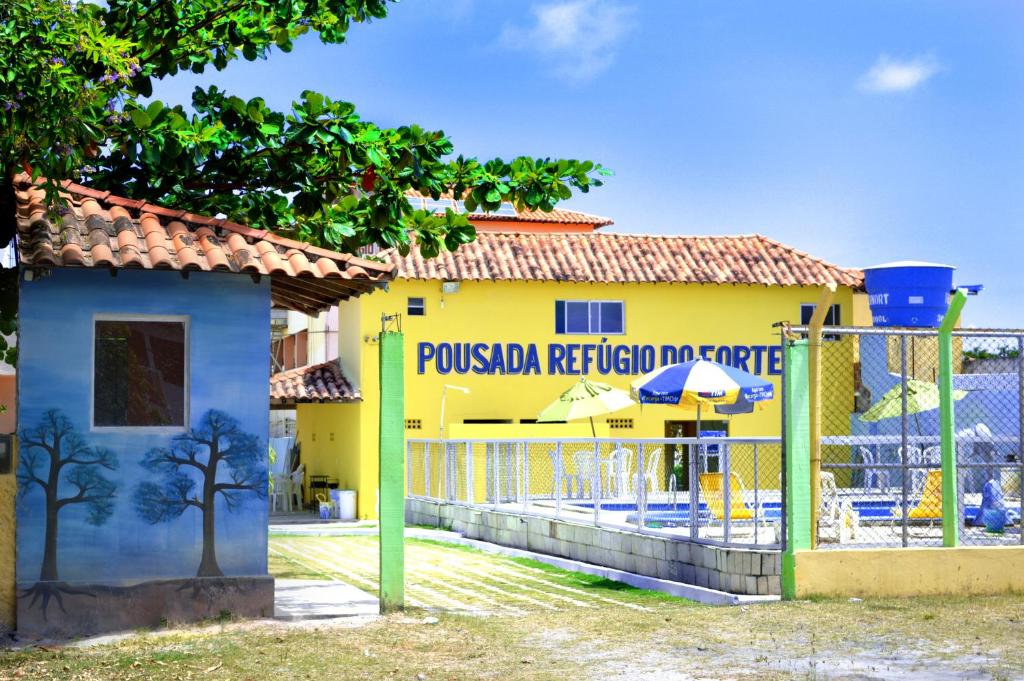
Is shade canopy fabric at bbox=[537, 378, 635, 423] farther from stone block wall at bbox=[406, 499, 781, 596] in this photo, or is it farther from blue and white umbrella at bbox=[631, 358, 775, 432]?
blue and white umbrella at bbox=[631, 358, 775, 432]

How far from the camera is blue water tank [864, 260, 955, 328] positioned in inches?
1015

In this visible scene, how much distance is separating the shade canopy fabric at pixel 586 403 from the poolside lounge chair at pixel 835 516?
844cm

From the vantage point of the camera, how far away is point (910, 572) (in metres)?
13.2

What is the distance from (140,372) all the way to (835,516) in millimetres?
8034

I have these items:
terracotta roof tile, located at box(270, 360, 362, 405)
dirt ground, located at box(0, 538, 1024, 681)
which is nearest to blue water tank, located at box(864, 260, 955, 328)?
terracotta roof tile, located at box(270, 360, 362, 405)

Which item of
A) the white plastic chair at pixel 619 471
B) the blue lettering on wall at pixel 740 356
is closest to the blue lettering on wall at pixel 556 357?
the blue lettering on wall at pixel 740 356

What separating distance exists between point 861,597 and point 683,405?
15.8ft

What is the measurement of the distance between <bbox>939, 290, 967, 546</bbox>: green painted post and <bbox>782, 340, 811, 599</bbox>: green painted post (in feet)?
4.98

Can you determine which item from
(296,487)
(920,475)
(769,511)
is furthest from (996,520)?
(296,487)

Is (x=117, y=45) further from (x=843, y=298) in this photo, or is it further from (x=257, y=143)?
(x=843, y=298)

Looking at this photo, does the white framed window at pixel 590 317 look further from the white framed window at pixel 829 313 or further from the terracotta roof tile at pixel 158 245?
the terracotta roof tile at pixel 158 245

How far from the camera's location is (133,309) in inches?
453

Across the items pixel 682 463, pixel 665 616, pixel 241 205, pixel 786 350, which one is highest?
pixel 241 205

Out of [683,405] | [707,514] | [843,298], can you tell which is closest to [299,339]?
[843,298]
